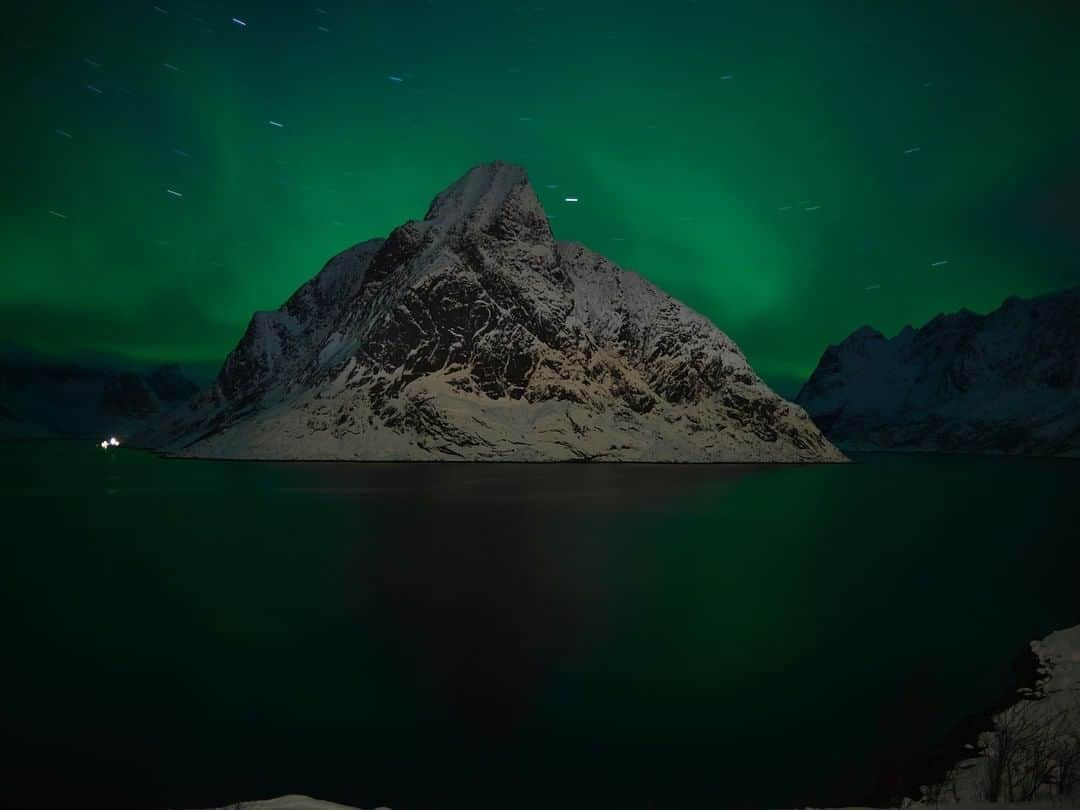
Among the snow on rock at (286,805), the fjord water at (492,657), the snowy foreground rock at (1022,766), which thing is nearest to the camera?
the snow on rock at (286,805)

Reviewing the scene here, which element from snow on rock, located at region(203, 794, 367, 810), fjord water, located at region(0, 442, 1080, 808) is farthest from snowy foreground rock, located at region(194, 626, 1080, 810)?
fjord water, located at region(0, 442, 1080, 808)

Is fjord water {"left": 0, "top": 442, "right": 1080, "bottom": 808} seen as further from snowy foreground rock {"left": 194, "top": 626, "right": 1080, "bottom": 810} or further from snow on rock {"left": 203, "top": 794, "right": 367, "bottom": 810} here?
snow on rock {"left": 203, "top": 794, "right": 367, "bottom": 810}

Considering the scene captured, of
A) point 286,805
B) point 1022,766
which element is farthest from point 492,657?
point 1022,766

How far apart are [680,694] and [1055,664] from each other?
1029 centimetres

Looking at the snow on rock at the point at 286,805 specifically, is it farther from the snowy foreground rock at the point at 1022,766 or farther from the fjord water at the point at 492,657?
the fjord water at the point at 492,657

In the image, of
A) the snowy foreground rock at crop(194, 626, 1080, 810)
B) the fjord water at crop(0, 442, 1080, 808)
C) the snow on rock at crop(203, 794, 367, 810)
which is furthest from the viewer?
the fjord water at crop(0, 442, 1080, 808)

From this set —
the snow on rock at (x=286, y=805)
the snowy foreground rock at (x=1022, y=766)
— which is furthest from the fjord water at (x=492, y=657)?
the snow on rock at (x=286, y=805)

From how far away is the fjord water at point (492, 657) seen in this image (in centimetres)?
1413

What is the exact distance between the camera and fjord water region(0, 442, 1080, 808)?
14.1 metres

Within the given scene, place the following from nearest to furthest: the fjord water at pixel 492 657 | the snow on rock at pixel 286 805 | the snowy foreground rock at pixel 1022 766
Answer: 1. the snow on rock at pixel 286 805
2. the snowy foreground rock at pixel 1022 766
3. the fjord water at pixel 492 657

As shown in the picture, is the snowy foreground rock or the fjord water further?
the fjord water

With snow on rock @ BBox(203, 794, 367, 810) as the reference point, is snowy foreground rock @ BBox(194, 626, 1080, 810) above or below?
above

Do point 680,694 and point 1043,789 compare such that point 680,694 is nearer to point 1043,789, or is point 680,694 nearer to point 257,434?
point 1043,789

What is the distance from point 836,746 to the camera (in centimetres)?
1555
